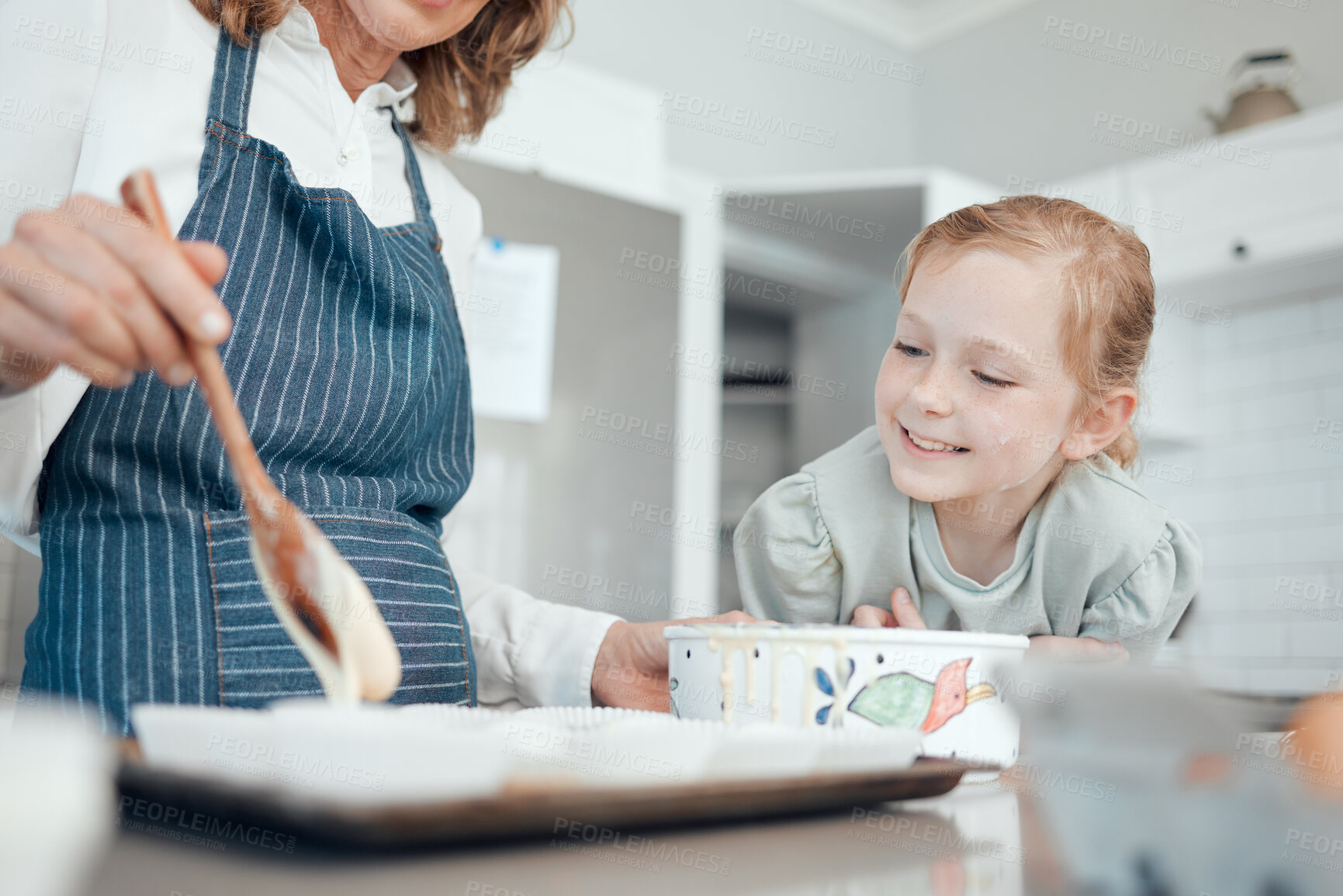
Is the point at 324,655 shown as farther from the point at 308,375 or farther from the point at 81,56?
the point at 81,56

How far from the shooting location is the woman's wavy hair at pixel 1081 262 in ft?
2.42

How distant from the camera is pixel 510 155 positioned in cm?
238

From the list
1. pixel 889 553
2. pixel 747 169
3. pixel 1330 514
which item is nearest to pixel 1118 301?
pixel 889 553

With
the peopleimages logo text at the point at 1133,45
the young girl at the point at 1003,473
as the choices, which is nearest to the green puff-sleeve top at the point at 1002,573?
the young girl at the point at 1003,473

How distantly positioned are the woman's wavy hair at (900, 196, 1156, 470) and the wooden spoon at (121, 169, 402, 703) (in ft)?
1.78

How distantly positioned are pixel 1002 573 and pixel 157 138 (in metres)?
0.72

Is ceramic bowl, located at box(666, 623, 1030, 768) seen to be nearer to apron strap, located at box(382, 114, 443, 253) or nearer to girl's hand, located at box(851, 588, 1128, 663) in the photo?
girl's hand, located at box(851, 588, 1128, 663)

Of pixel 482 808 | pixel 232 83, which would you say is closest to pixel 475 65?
pixel 232 83

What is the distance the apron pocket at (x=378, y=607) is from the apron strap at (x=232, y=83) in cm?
31

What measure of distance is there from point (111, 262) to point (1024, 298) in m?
0.59

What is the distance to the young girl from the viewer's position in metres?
0.70

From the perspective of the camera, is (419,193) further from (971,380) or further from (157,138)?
(971,380)

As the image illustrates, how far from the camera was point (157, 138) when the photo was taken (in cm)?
70

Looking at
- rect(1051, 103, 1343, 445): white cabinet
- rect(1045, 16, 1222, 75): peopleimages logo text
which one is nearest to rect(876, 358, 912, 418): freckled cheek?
rect(1051, 103, 1343, 445): white cabinet
